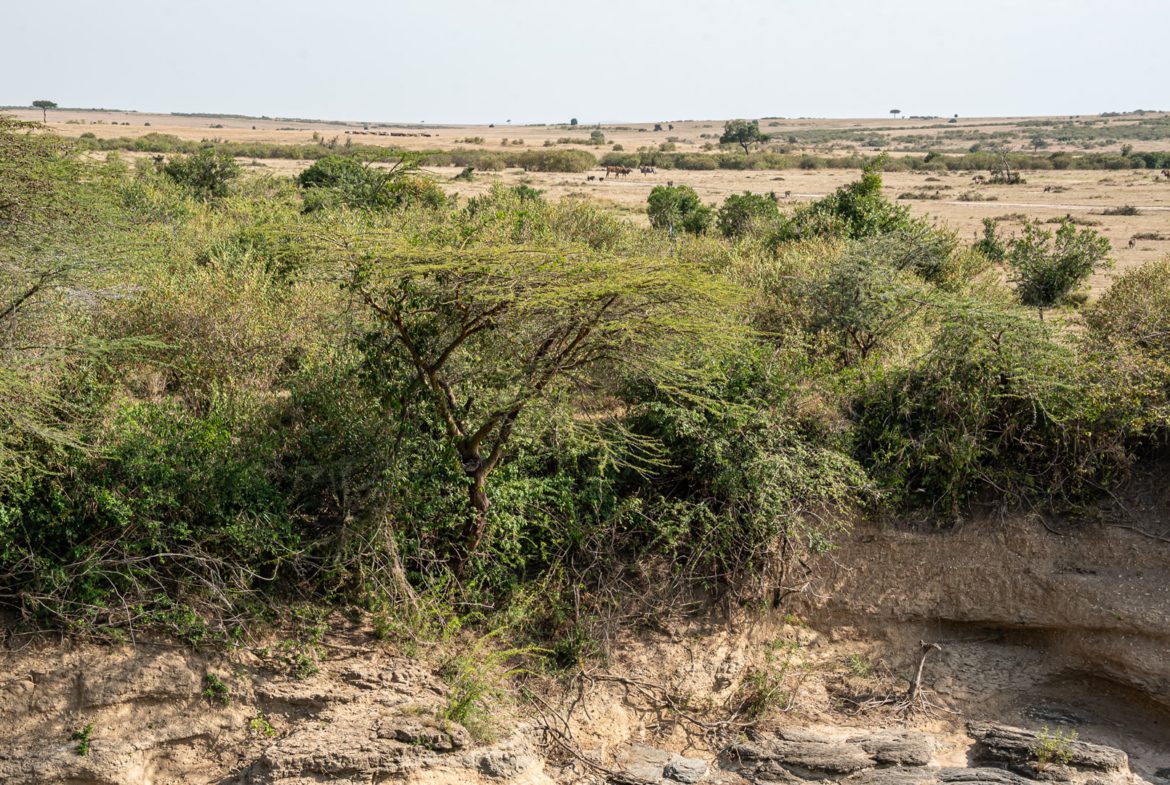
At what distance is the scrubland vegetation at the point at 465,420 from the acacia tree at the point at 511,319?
32 millimetres

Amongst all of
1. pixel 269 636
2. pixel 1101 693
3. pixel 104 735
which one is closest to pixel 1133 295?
pixel 1101 693

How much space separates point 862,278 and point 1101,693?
18.3 feet

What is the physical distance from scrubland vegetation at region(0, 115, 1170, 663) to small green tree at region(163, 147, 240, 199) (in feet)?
41.3

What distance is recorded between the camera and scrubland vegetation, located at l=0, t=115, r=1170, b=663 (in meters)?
6.61

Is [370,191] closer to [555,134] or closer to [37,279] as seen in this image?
[37,279]

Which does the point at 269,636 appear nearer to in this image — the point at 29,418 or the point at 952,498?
the point at 29,418

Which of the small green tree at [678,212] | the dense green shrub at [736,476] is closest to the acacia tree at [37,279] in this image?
the dense green shrub at [736,476]

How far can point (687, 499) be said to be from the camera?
874cm

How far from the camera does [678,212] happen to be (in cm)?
2216

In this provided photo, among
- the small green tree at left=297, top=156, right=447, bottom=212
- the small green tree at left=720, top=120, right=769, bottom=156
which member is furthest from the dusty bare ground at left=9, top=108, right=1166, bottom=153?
the small green tree at left=297, top=156, right=447, bottom=212

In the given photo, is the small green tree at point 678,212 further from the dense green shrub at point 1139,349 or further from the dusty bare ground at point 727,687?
the dusty bare ground at point 727,687

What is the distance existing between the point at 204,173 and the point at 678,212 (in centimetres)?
1261

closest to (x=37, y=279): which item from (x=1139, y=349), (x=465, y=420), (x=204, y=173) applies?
(x=465, y=420)

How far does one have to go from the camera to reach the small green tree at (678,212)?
20.7 metres
